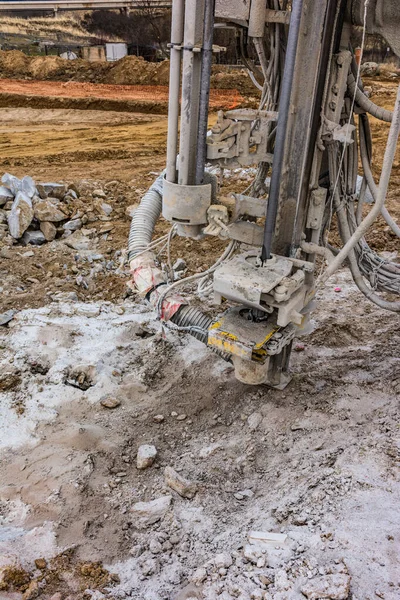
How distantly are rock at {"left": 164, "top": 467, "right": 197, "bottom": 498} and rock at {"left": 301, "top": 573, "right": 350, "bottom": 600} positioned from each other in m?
1.11

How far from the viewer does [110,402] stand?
4242 mm

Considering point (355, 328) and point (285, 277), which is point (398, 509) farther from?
point (355, 328)

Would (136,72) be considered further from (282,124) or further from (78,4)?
(282,124)

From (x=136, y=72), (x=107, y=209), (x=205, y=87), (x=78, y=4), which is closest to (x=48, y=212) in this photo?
(x=107, y=209)

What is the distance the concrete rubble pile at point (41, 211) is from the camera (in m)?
6.96

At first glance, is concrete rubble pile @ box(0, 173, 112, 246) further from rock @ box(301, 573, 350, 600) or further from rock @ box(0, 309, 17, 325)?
rock @ box(301, 573, 350, 600)

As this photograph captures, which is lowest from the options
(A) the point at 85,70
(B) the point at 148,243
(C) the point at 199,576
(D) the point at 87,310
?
(D) the point at 87,310

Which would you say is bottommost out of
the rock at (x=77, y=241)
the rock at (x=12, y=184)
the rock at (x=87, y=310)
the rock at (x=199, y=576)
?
the rock at (x=87, y=310)

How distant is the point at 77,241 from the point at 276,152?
14.5 feet

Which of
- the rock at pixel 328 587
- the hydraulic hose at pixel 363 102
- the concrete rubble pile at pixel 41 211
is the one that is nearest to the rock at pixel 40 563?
the rock at pixel 328 587

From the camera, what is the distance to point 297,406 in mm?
3936

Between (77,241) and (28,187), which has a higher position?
(28,187)

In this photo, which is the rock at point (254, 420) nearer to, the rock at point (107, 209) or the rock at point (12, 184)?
the rock at point (107, 209)

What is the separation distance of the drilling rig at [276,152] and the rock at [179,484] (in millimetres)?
812
